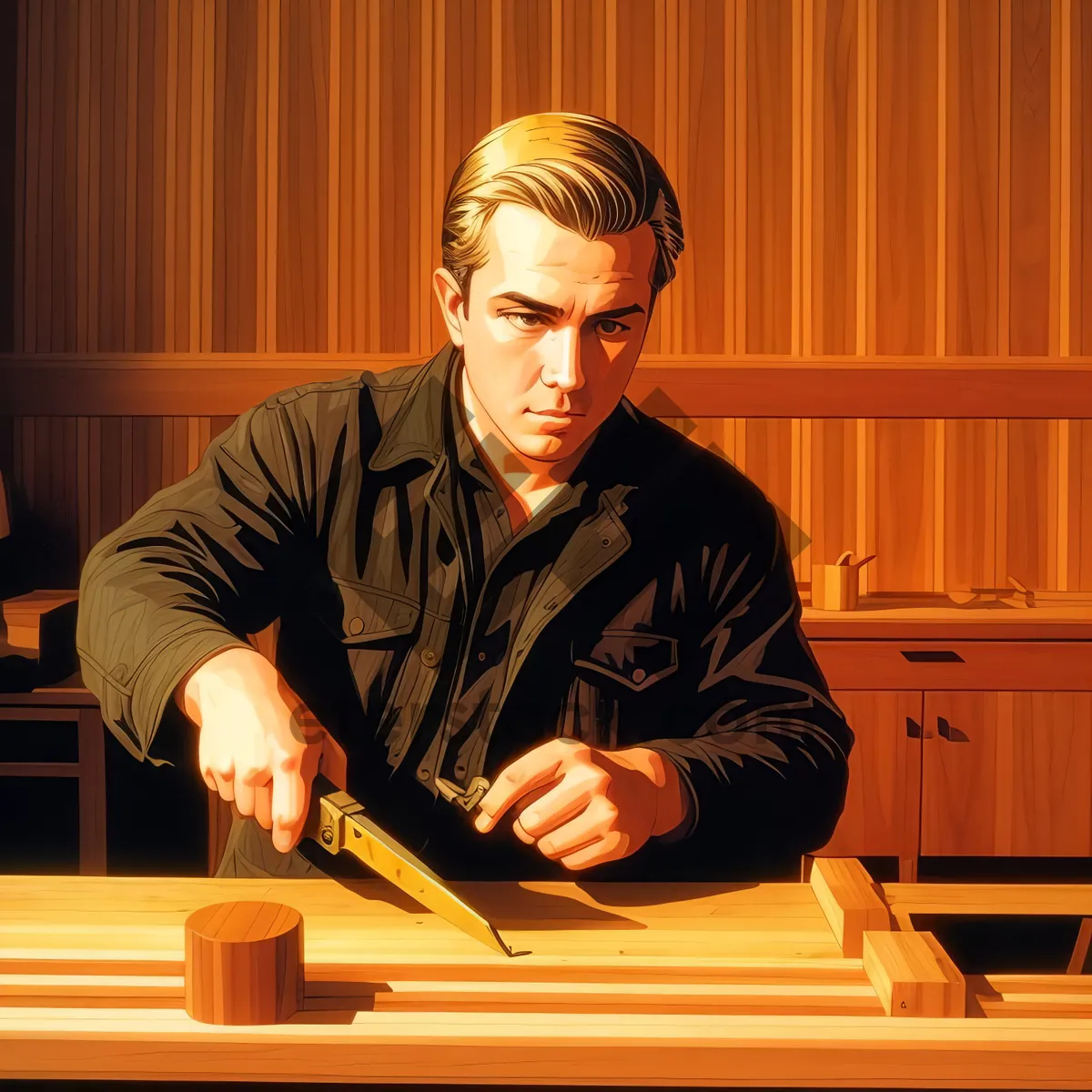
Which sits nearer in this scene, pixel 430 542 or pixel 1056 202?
pixel 430 542

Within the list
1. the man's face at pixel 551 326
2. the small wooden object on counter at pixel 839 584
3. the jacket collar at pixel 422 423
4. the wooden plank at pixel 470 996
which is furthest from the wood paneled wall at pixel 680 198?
the wooden plank at pixel 470 996

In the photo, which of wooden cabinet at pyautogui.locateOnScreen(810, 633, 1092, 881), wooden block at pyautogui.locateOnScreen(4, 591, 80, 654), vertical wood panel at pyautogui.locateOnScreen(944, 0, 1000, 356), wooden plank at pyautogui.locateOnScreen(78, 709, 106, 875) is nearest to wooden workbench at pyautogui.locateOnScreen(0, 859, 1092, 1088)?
wooden plank at pyautogui.locateOnScreen(78, 709, 106, 875)

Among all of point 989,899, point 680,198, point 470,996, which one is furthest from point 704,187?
point 470,996

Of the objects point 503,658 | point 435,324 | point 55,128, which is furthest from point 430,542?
point 55,128

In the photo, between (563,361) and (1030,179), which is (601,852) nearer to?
(563,361)

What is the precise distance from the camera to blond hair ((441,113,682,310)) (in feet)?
4.39

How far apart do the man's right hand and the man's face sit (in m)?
0.49

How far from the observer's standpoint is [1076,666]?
2.65 meters

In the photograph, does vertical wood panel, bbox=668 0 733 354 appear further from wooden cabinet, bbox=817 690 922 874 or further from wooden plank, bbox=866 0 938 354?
wooden cabinet, bbox=817 690 922 874

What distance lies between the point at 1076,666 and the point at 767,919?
6.27 feet

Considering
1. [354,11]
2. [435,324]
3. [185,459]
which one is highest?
[354,11]

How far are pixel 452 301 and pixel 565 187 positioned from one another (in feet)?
0.75

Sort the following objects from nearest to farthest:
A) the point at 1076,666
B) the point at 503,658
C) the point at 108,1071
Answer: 1. the point at 108,1071
2. the point at 503,658
3. the point at 1076,666

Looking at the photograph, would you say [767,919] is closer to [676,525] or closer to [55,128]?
[676,525]
